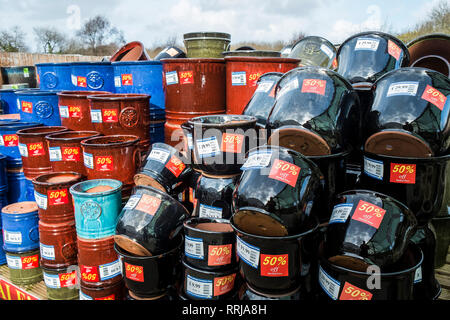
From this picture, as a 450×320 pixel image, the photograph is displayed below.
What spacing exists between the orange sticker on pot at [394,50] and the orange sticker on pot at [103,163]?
2.09m

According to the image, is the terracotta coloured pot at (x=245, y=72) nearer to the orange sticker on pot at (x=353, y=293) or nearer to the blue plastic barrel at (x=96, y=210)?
the blue plastic barrel at (x=96, y=210)

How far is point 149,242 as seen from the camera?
5.94ft

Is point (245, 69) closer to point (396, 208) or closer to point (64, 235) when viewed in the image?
point (396, 208)

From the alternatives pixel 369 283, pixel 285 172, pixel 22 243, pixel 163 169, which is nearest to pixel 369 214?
pixel 369 283

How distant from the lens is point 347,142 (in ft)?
5.80

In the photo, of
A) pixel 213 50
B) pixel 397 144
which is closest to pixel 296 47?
pixel 213 50

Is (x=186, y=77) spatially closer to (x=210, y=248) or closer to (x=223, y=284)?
(x=210, y=248)

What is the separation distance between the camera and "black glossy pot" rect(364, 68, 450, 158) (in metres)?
1.61

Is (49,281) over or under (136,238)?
under

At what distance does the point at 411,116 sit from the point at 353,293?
0.91 meters

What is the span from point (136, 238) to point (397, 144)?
1494 mm

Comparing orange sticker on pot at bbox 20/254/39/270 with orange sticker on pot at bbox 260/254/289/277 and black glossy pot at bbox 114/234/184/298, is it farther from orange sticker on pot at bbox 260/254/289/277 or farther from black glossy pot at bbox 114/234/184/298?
orange sticker on pot at bbox 260/254/289/277

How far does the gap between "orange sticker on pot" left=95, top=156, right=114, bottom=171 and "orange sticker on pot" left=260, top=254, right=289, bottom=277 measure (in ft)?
4.55
